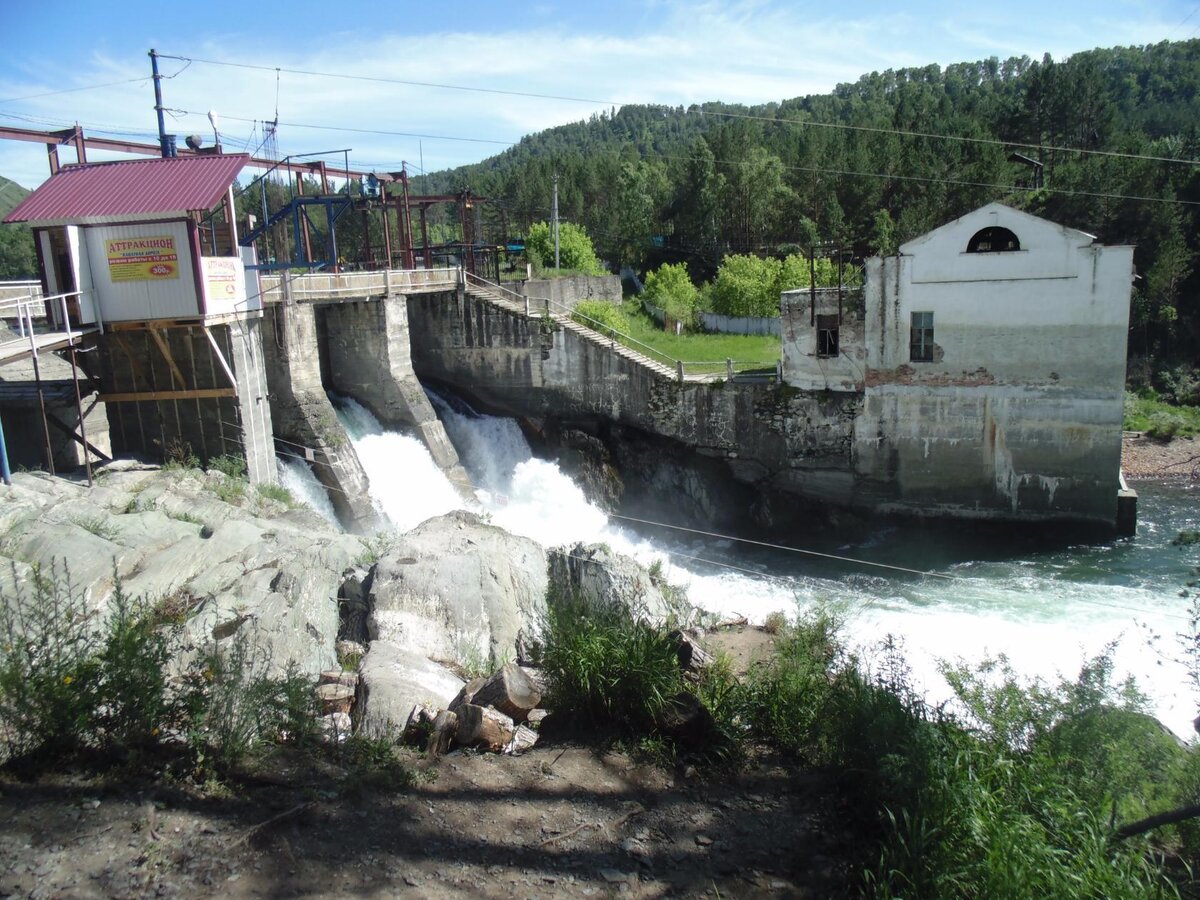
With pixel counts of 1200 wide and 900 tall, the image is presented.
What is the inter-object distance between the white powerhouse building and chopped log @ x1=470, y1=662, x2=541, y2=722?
1924cm

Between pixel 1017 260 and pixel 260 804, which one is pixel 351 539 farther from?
pixel 1017 260

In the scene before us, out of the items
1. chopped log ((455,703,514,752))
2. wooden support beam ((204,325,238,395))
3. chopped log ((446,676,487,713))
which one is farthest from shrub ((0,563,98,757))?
wooden support beam ((204,325,238,395))

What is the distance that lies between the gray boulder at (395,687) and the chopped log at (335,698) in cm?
12

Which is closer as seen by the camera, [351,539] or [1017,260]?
[351,539]

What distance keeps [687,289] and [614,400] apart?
45.6 ft

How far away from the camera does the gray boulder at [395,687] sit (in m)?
7.48

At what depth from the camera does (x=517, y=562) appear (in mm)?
12750

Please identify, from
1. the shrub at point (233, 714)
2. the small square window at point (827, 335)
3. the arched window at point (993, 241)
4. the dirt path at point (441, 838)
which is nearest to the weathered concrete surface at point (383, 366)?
the small square window at point (827, 335)

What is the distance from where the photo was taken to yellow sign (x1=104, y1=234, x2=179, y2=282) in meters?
16.5

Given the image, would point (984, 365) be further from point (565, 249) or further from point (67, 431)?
point (565, 249)

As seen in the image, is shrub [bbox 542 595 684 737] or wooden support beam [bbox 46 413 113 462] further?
wooden support beam [bbox 46 413 113 462]

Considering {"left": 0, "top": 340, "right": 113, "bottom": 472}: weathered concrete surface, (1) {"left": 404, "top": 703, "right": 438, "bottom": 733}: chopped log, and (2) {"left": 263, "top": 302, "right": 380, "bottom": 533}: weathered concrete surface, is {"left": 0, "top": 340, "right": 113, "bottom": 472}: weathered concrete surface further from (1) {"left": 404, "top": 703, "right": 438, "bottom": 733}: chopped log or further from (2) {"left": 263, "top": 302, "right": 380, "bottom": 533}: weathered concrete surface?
(1) {"left": 404, "top": 703, "right": 438, "bottom": 733}: chopped log

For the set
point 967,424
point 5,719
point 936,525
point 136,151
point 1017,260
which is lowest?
point 936,525

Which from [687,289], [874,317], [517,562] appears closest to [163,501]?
[517,562]
